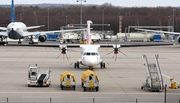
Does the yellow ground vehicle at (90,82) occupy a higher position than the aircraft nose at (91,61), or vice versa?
the aircraft nose at (91,61)

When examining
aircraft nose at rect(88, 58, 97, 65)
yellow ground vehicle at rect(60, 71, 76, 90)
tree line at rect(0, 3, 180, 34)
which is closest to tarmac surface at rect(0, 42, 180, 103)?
yellow ground vehicle at rect(60, 71, 76, 90)

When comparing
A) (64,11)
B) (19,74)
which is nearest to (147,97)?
(19,74)

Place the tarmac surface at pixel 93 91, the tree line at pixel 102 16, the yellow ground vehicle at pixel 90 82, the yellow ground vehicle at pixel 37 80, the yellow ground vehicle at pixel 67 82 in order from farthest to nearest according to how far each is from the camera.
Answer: the tree line at pixel 102 16 → the yellow ground vehicle at pixel 37 80 → the yellow ground vehicle at pixel 67 82 → the yellow ground vehicle at pixel 90 82 → the tarmac surface at pixel 93 91

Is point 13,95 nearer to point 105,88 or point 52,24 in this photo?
point 105,88

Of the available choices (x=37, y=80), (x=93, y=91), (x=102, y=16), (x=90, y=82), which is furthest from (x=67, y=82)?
(x=102, y=16)

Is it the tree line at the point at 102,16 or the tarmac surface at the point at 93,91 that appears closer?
the tarmac surface at the point at 93,91

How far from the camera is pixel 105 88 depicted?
2892 cm

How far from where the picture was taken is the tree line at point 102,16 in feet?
500

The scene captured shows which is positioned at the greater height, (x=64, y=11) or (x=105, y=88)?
(x=64, y=11)

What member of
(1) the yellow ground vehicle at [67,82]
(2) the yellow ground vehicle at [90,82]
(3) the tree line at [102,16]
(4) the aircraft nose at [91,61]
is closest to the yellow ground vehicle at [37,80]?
(1) the yellow ground vehicle at [67,82]

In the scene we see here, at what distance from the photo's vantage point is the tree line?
152500 mm

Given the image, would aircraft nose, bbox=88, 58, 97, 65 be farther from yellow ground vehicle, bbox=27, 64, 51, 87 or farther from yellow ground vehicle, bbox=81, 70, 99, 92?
yellow ground vehicle, bbox=81, 70, 99, 92

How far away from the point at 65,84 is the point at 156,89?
563 centimetres

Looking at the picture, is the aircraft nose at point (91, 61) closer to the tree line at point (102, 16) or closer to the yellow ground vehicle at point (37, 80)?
the yellow ground vehicle at point (37, 80)
